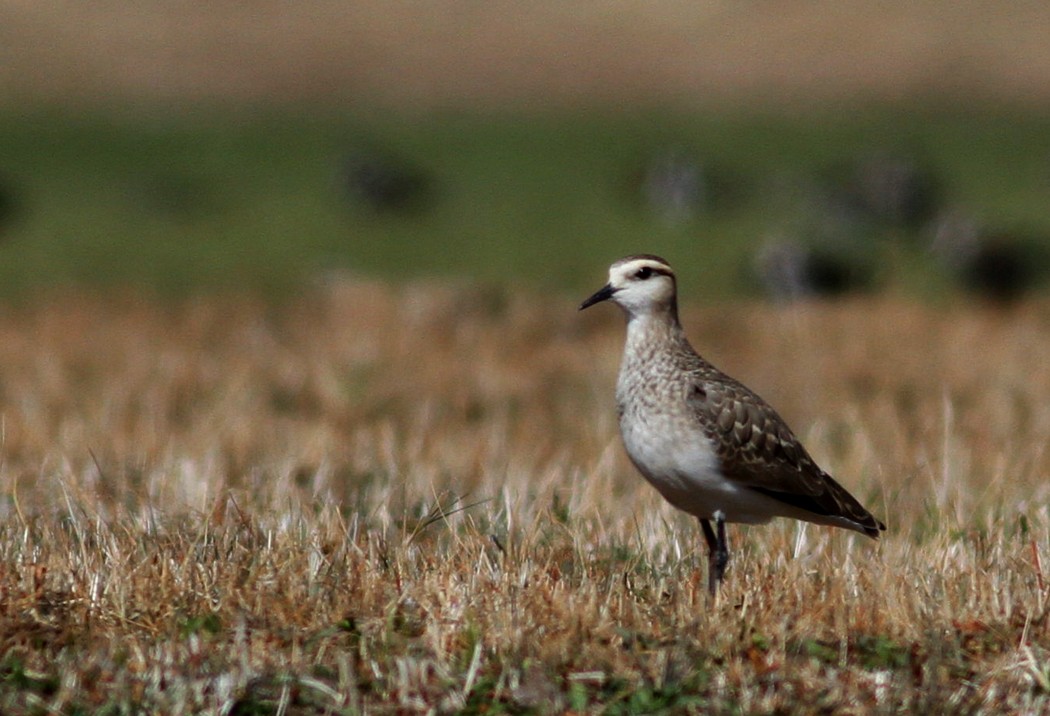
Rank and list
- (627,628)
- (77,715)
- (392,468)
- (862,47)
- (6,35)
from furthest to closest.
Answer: (862,47), (6,35), (392,468), (627,628), (77,715)

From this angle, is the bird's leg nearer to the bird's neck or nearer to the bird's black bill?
the bird's neck

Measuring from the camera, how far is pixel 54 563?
627cm

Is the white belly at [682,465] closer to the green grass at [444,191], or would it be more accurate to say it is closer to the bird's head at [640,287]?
the bird's head at [640,287]

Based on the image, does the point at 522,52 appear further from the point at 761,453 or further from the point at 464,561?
the point at 464,561

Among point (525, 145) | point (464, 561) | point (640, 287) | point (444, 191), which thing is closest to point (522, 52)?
point (525, 145)

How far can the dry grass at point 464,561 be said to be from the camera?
540 cm

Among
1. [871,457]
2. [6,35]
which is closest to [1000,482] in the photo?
[871,457]

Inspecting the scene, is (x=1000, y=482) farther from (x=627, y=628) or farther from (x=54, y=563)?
(x=54, y=563)

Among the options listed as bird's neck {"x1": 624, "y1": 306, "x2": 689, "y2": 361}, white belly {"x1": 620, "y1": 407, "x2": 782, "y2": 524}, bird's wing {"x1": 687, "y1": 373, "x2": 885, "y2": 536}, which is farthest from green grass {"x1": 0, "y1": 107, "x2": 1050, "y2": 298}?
white belly {"x1": 620, "y1": 407, "x2": 782, "y2": 524}

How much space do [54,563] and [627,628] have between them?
213cm

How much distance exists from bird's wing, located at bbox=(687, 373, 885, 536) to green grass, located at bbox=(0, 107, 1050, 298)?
16.0 metres

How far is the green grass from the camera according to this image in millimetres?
26656

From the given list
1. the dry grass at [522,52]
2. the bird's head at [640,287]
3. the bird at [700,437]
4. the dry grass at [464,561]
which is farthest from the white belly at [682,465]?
the dry grass at [522,52]

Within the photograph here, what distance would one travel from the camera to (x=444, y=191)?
33.5 m
